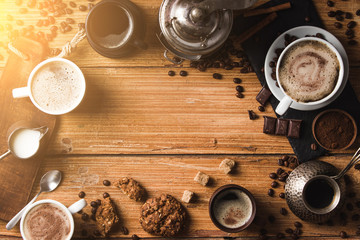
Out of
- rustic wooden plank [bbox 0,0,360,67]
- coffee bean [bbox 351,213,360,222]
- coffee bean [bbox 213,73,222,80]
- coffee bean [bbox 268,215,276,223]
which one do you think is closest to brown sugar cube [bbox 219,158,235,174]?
coffee bean [bbox 268,215,276,223]

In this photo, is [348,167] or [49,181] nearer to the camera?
→ [348,167]

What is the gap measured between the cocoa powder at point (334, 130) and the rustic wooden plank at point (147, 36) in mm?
288

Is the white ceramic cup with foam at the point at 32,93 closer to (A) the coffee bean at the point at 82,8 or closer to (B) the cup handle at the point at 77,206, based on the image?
Result: (A) the coffee bean at the point at 82,8

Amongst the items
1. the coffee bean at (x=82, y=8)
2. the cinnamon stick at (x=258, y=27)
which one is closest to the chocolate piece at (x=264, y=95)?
the cinnamon stick at (x=258, y=27)

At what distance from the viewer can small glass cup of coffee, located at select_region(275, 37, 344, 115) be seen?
4.70 ft

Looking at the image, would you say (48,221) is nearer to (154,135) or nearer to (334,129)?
(154,135)

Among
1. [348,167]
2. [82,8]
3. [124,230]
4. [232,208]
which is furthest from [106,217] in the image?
[348,167]

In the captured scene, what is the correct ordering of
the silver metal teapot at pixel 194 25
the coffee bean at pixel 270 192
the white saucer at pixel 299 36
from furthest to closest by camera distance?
the coffee bean at pixel 270 192 → the white saucer at pixel 299 36 → the silver metal teapot at pixel 194 25

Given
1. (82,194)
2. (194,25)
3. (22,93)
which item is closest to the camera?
(194,25)

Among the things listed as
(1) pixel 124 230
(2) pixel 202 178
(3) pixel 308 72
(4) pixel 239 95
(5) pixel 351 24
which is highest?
(5) pixel 351 24

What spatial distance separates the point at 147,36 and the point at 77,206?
35.2 inches

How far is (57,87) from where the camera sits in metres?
1.56

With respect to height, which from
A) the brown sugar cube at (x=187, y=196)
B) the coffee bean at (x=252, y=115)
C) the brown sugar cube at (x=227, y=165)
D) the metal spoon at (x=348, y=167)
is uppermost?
the coffee bean at (x=252, y=115)

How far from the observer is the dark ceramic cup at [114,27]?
1.50 metres
